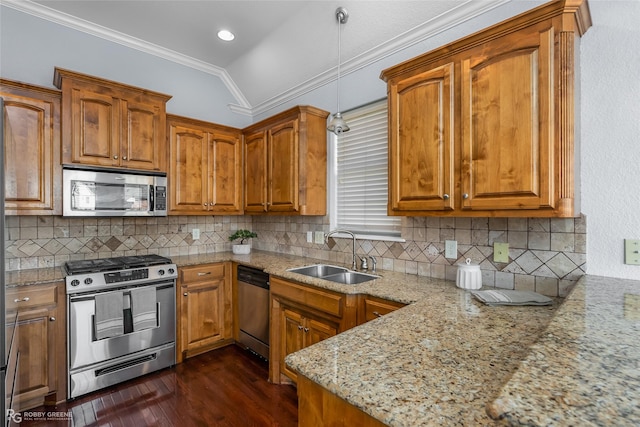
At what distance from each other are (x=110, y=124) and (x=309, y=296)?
227 cm

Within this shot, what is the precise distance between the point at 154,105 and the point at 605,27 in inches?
131

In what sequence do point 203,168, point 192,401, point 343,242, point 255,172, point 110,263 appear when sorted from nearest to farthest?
point 192,401, point 110,263, point 343,242, point 203,168, point 255,172

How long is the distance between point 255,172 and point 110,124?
139 cm

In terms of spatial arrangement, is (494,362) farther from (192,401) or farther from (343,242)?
(192,401)

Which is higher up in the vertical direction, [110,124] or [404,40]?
[404,40]

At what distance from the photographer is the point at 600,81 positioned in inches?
64.9

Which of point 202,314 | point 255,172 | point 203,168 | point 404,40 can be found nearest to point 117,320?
point 202,314

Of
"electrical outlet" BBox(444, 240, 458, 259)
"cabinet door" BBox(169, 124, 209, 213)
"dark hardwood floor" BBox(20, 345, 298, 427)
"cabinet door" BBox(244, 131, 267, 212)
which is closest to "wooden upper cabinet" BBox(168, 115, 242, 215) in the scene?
"cabinet door" BBox(169, 124, 209, 213)

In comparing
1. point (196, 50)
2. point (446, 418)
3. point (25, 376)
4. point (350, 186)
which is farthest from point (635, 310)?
point (196, 50)

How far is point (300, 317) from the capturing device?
92.6 inches

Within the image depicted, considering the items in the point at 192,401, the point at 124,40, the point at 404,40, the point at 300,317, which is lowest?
→ the point at 192,401

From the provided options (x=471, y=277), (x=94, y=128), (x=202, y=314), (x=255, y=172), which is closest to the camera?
(x=471, y=277)

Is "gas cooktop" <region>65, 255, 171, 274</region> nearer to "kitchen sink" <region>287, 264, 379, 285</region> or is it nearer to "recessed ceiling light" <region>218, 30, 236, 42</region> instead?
"kitchen sink" <region>287, 264, 379, 285</region>

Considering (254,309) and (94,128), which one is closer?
(94,128)
